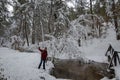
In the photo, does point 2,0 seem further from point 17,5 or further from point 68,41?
point 17,5

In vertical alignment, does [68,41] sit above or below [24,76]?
above

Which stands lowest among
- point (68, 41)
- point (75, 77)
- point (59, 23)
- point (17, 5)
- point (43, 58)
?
point (75, 77)

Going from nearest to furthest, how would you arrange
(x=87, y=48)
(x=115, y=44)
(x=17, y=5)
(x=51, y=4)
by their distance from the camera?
(x=51, y=4), (x=115, y=44), (x=87, y=48), (x=17, y=5)

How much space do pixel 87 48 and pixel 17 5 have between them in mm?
12388

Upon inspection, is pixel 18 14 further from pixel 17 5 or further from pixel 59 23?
pixel 59 23

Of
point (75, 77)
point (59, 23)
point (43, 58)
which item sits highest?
point (59, 23)

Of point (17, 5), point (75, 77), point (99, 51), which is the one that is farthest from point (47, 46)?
point (17, 5)

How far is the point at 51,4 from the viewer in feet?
54.2

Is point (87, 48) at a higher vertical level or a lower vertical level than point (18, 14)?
lower

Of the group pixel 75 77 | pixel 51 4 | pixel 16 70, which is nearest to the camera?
pixel 16 70

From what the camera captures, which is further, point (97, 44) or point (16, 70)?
point (97, 44)

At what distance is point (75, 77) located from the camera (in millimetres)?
13719

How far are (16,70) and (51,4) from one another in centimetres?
672

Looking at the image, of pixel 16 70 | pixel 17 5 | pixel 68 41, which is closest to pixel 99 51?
pixel 68 41
